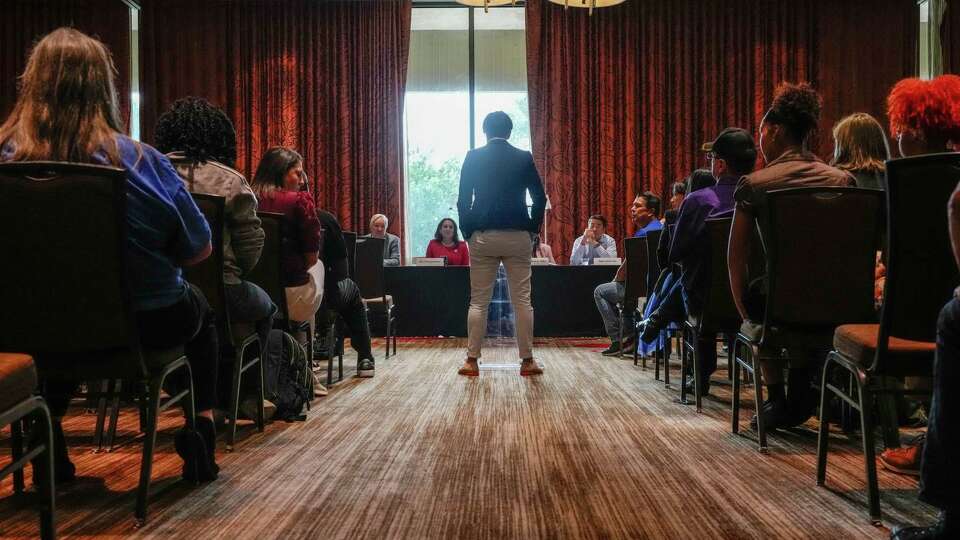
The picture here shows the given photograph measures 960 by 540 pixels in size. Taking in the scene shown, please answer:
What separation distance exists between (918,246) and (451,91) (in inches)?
321

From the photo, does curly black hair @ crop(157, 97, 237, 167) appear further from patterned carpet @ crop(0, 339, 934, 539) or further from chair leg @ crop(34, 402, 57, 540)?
chair leg @ crop(34, 402, 57, 540)

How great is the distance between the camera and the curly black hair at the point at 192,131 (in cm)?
292

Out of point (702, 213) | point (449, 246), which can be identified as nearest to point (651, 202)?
point (449, 246)

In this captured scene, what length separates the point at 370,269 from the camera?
19.4 ft

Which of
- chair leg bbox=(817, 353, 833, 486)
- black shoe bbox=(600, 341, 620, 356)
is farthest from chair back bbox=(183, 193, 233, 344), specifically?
black shoe bbox=(600, 341, 620, 356)

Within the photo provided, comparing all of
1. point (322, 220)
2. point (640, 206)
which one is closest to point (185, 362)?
point (322, 220)

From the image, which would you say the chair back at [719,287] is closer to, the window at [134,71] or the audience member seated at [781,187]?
the audience member seated at [781,187]

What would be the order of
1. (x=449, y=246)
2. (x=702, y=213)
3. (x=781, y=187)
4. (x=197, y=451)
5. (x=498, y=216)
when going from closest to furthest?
(x=197, y=451)
(x=781, y=187)
(x=702, y=213)
(x=498, y=216)
(x=449, y=246)

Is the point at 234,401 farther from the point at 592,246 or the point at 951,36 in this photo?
the point at 951,36

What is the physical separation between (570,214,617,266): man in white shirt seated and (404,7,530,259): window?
198cm

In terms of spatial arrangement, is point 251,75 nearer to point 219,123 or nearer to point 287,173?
point 287,173

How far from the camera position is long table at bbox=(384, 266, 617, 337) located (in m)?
7.71

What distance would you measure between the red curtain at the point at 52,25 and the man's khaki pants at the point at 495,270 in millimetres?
6056

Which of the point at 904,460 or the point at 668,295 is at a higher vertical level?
the point at 668,295
